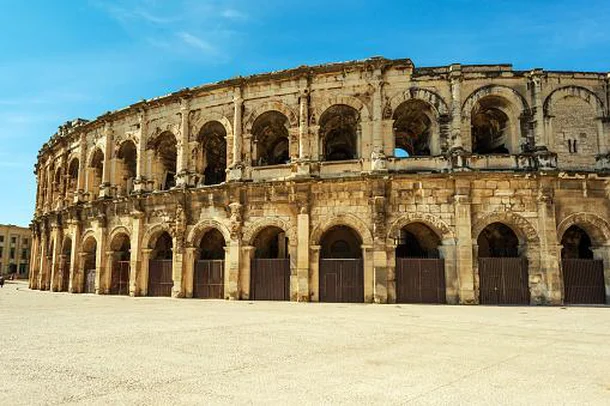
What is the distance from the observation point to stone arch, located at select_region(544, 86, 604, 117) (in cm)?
1505

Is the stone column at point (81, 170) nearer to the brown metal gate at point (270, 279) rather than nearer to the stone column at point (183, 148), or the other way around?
the stone column at point (183, 148)

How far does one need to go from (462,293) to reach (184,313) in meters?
8.98

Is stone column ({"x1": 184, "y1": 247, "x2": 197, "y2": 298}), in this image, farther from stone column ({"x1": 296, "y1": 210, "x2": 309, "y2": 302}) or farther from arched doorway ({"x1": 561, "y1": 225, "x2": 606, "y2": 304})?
arched doorway ({"x1": 561, "y1": 225, "x2": 606, "y2": 304})

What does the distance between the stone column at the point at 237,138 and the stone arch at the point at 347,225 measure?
3.83m

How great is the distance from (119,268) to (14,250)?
46969 millimetres

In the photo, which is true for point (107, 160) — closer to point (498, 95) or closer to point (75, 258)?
point (75, 258)

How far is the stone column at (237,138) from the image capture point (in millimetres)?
16359

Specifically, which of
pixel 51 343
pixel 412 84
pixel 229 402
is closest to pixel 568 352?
pixel 229 402

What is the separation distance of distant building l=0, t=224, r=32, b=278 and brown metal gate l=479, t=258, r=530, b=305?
189 ft

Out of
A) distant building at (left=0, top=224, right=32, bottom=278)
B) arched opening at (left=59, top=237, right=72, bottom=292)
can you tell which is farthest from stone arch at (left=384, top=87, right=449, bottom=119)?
distant building at (left=0, top=224, right=32, bottom=278)

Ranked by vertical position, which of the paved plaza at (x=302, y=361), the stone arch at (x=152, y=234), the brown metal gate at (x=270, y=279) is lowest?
the paved plaza at (x=302, y=361)

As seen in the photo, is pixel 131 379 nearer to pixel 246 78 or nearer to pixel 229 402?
pixel 229 402

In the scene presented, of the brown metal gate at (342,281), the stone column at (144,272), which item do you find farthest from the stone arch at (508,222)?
the stone column at (144,272)

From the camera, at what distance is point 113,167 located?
20.4 m
